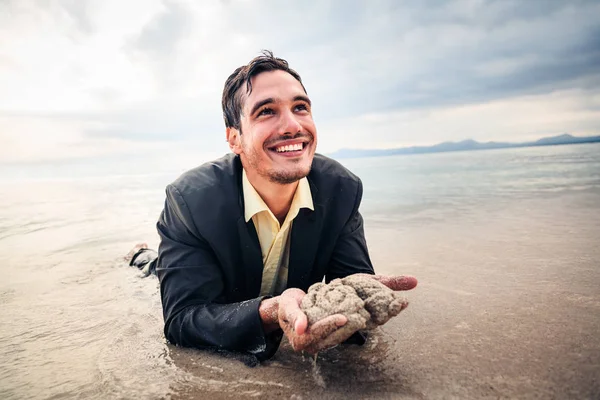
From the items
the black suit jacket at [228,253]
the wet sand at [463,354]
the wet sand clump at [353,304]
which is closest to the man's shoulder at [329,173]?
the black suit jacket at [228,253]

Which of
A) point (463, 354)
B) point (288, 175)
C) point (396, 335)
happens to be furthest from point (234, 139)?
point (463, 354)

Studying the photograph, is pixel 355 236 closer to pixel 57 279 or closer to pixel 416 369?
pixel 416 369

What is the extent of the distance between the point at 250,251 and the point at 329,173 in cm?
87

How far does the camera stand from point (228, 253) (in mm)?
2416

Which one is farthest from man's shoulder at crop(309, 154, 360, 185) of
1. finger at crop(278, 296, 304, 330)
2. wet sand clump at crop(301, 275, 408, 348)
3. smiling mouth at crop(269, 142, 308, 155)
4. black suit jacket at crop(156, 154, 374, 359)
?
finger at crop(278, 296, 304, 330)

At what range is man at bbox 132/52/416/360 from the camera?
7.35 feet

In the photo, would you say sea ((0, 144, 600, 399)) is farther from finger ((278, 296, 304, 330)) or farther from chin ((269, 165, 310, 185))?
chin ((269, 165, 310, 185))

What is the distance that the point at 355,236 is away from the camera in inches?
111

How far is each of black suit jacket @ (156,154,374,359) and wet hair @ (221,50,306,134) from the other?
0.37m

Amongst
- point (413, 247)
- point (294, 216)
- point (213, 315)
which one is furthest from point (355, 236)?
point (413, 247)

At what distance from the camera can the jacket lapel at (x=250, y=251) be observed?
2.41m

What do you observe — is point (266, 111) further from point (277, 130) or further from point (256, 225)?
point (256, 225)

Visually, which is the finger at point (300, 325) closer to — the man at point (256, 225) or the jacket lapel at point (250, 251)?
the man at point (256, 225)

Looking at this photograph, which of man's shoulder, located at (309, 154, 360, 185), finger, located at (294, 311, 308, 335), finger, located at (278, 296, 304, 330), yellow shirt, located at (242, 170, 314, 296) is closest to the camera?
finger, located at (294, 311, 308, 335)
